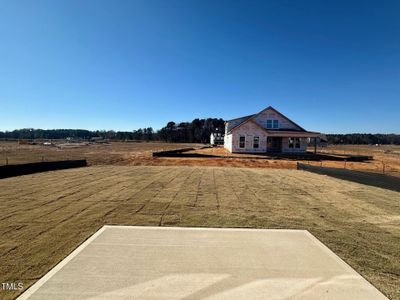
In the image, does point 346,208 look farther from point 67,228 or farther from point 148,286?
point 67,228

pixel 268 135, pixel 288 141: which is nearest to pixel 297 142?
→ pixel 288 141

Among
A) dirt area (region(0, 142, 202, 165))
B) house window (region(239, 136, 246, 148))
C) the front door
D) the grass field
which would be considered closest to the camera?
the grass field

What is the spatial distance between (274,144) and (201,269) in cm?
3073

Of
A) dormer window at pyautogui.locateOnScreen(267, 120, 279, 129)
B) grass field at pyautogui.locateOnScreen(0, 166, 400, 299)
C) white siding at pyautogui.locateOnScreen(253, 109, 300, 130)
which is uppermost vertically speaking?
white siding at pyautogui.locateOnScreen(253, 109, 300, 130)

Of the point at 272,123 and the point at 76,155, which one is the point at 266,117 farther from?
the point at 76,155

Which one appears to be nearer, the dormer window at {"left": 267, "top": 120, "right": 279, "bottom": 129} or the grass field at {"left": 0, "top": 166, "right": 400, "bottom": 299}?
the grass field at {"left": 0, "top": 166, "right": 400, "bottom": 299}

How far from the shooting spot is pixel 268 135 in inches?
1180

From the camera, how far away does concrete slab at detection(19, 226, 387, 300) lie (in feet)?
9.82

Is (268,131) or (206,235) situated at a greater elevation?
(268,131)

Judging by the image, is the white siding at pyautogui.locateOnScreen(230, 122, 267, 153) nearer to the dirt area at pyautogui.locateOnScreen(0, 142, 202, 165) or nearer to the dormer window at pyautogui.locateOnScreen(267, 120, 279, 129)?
the dormer window at pyautogui.locateOnScreen(267, 120, 279, 129)

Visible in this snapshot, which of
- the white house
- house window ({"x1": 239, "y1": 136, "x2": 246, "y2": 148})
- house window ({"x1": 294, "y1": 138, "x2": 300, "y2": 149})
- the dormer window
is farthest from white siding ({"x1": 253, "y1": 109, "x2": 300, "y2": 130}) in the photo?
house window ({"x1": 239, "y1": 136, "x2": 246, "y2": 148})

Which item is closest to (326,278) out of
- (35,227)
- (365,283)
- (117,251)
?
(365,283)

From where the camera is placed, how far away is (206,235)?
4.80m

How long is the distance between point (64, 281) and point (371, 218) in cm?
657
